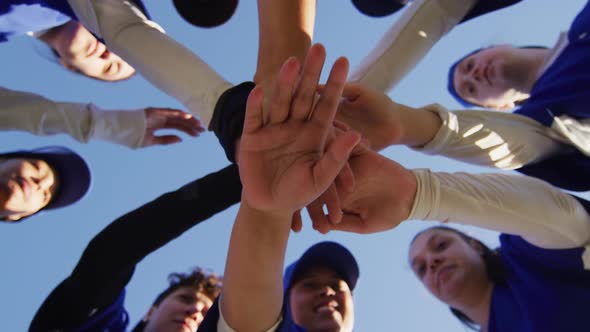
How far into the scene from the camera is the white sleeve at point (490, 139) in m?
0.84

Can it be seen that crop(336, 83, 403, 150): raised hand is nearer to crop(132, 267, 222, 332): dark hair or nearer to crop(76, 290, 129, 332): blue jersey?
crop(76, 290, 129, 332): blue jersey

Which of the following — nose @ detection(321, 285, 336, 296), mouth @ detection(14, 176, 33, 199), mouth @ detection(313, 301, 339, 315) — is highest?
mouth @ detection(14, 176, 33, 199)

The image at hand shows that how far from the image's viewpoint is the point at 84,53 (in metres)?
1.17

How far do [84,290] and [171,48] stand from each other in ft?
1.63

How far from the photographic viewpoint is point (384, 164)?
2.23ft

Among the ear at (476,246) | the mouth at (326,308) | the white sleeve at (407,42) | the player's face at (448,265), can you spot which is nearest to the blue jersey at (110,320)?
the mouth at (326,308)

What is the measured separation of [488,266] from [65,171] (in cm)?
117

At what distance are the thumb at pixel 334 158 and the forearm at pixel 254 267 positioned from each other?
115mm

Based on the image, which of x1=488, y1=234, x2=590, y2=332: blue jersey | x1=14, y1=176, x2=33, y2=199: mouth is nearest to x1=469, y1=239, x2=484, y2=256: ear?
x1=488, y1=234, x2=590, y2=332: blue jersey

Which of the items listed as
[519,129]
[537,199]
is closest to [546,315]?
[537,199]

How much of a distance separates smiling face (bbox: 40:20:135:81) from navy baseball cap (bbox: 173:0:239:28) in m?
0.21

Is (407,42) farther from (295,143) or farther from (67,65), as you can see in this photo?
(67,65)

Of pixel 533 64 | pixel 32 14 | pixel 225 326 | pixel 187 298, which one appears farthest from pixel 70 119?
pixel 533 64

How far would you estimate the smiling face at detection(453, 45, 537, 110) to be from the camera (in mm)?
1280
